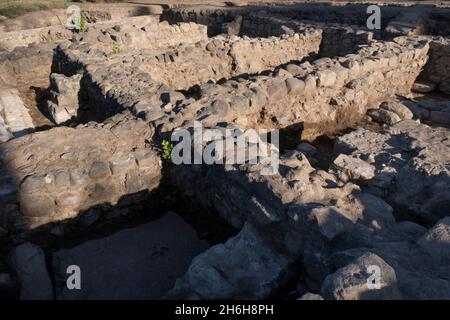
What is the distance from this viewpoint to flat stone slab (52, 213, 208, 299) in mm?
3023

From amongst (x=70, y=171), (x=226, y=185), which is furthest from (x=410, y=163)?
(x=70, y=171)

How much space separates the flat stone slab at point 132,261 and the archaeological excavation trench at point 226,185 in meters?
0.01

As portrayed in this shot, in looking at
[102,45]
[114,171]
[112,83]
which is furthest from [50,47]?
[114,171]

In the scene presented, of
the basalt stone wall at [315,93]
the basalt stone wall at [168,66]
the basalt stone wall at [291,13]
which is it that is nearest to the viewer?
the basalt stone wall at [315,93]

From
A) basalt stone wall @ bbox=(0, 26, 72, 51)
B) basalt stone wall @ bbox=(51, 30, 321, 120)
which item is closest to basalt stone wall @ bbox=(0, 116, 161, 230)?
basalt stone wall @ bbox=(51, 30, 321, 120)

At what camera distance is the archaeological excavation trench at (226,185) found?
249cm

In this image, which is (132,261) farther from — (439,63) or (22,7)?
(22,7)

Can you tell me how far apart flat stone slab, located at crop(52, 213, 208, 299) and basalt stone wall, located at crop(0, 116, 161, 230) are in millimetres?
382

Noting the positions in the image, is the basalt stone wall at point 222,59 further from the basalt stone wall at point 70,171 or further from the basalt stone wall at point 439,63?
the basalt stone wall at point 70,171

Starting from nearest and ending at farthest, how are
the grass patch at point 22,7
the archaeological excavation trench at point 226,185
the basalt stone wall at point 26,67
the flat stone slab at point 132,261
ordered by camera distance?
the archaeological excavation trench at point 226,185 → the flat stone slab at point 132,261 → the basalt stone wall at point 26,67 → the grass patch at point 22,7

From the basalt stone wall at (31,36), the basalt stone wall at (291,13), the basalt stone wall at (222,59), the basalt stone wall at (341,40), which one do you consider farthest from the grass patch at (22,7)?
the basalt stone wall at (341,40)

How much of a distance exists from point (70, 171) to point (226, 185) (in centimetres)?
145
